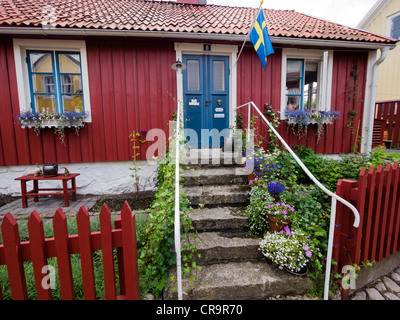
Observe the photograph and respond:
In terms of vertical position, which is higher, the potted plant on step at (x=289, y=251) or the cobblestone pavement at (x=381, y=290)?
the potted plant on step at (x=289, y=251)

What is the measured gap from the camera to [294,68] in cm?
539

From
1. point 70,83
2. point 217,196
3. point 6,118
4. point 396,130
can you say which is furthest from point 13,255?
point 396,130

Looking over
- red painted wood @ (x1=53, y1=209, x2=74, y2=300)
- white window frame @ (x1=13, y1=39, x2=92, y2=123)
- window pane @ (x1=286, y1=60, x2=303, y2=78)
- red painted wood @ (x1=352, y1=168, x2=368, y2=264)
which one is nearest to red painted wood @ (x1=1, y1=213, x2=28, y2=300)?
red painted wood @ (x1=53, y1=209, x2=74, y2=300)

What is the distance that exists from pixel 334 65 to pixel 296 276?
558 centimetres

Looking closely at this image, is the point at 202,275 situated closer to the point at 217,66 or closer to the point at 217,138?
the point at 217,138

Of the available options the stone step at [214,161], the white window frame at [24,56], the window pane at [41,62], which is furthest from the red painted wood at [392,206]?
the window pane at [41,62]

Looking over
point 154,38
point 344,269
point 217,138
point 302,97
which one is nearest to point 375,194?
point 344,269

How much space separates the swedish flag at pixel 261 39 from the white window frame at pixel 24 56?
12.1 feet

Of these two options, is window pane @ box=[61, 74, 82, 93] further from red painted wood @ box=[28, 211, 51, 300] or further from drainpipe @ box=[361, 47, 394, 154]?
drainpipe @ box=[361, 47, 394, 154]

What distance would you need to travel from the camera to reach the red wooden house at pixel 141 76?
4.45 metres

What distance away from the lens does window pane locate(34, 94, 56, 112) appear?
468 cm

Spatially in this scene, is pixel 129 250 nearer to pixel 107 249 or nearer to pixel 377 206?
pixel 107 249

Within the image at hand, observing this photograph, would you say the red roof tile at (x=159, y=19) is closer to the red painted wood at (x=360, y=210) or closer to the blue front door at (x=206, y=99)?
the blue front door at (x=206, y=99)
